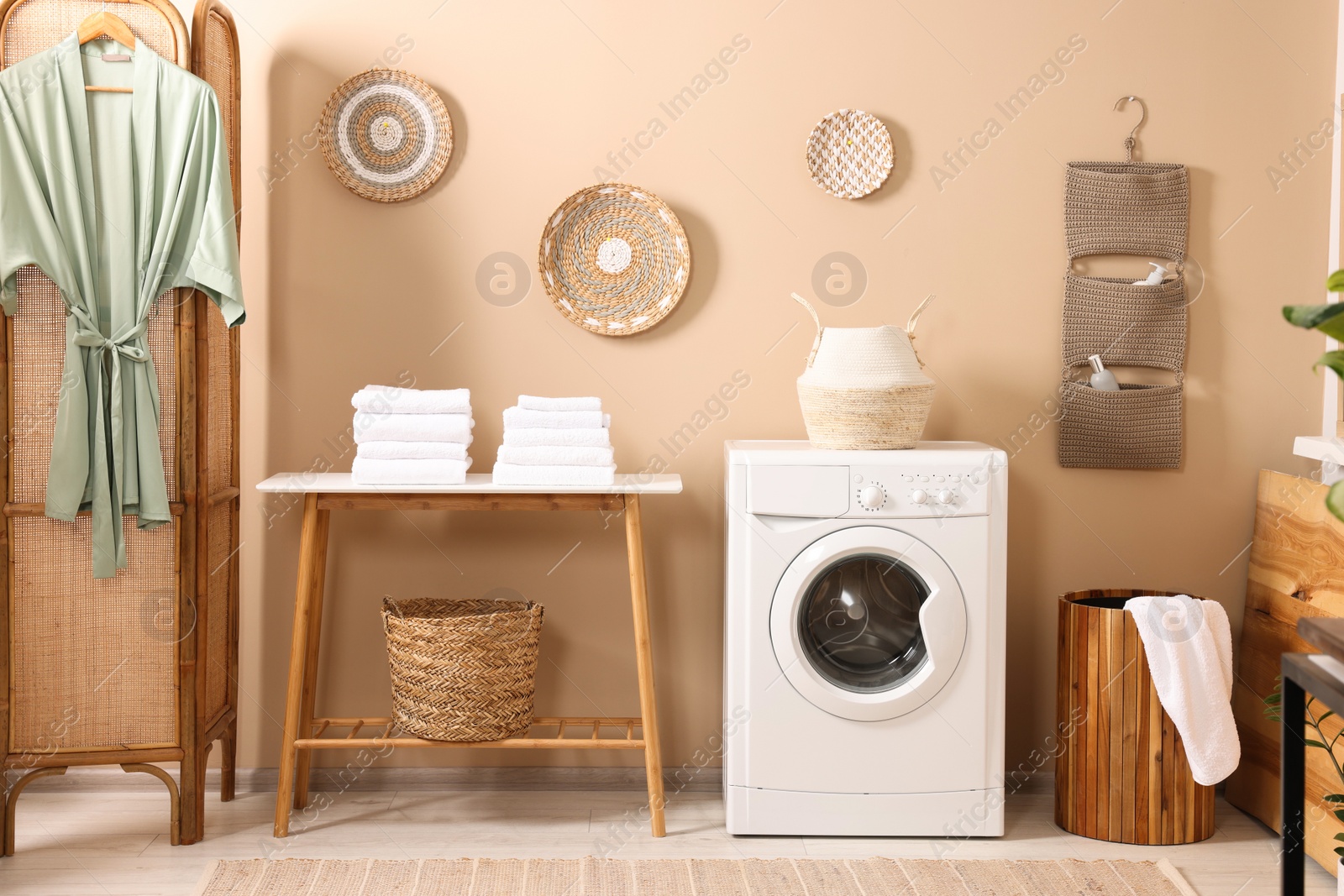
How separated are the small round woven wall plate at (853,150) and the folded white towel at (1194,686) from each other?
1.19 metres

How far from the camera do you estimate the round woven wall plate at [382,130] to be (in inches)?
97.9

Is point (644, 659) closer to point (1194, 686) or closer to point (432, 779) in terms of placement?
point (432, 779)

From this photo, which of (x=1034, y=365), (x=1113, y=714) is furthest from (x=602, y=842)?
(x=1034, y=365)

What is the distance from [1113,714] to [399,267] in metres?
1.97

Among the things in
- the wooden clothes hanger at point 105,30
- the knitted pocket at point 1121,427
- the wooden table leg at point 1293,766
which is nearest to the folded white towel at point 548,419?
the wooden clothes hanger at point 105,30

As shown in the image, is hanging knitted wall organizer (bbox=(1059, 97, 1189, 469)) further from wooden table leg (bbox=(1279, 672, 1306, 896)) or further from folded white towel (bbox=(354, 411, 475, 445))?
folded white towel (bbox=(354, 411, 475, 445))

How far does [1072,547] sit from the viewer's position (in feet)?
8.55

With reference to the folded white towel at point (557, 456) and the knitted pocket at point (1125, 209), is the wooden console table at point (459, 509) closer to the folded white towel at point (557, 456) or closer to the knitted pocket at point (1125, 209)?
the folded white towel at point (557, 456)

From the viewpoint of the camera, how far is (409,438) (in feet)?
7.39

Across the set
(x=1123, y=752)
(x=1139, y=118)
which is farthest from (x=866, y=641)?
(x=1139, y=118)

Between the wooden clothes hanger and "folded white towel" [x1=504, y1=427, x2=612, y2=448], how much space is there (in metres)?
1.09

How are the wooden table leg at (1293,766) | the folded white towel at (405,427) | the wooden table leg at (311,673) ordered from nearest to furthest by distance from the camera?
the wooden table leg at (1293,766) → the folded white towel at (405,427) → the wooden table leg at (311,673)

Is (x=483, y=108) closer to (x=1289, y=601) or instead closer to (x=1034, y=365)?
(x=1034, y=365)

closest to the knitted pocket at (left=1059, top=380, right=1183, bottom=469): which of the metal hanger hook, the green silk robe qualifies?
the metal hanger hook
